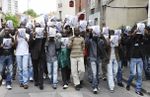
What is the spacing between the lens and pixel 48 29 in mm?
13617

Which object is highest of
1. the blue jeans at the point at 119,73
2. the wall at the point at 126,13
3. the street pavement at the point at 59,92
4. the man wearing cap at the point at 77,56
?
the wall at the point at 126,13

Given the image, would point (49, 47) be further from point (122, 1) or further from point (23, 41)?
point (122, 1)

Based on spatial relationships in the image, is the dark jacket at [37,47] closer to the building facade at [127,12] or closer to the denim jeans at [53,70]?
the denim jeans at [53,70]

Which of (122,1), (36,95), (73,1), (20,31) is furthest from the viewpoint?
(73,1)

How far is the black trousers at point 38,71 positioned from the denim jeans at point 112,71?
6.52 feet

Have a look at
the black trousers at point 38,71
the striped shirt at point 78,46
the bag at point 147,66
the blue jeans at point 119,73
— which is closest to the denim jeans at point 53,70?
the black trousers at point 38,71

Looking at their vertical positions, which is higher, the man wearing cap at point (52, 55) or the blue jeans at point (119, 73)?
the man wearing cap at point (52, 55)

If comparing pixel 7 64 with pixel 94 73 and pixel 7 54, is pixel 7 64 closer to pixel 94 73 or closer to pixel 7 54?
pixel 7 54

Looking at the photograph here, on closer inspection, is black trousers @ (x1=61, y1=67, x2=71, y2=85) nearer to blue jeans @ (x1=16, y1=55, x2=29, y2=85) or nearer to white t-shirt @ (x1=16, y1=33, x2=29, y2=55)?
blue jeans @ (x1=16, y1=55, x2=29, y2=85)

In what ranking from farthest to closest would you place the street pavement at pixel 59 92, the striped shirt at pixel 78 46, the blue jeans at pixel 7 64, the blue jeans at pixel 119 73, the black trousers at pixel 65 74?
the blue jeans at pixel 119 73
the black trousers at pixel 65 74
the blue jeans at pixel 7 64
the striped shirt at pixel 78 46
the street pavement at pixel 59 92

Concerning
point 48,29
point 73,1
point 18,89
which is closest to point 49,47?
point 48,29

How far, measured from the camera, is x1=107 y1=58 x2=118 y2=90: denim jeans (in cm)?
1338

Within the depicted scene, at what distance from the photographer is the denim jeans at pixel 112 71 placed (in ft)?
43.9

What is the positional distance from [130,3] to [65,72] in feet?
36.1
